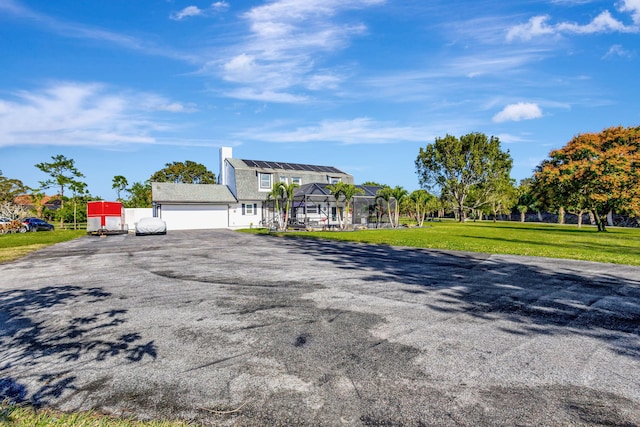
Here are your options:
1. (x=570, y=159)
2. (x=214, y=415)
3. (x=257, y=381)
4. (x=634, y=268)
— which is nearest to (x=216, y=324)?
(x=257, y=381)

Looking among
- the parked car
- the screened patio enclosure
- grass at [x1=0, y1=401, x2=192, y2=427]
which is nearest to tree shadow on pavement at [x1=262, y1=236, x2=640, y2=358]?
grass at [x1=0, y1=401, x2=192, y2=427]

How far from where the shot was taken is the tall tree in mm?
46062

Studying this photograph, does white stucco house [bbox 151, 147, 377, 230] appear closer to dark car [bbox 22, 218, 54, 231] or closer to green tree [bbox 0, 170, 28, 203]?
dark car [bbox 22, 218, 54, 231]

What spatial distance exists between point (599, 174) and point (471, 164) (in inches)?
799

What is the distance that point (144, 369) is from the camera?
3770mm

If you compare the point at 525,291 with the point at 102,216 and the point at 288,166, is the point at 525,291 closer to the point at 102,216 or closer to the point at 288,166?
the point at 102,216

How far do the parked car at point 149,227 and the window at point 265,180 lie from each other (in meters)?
13.0

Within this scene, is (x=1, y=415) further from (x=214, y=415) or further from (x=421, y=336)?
(x=421, y=336)

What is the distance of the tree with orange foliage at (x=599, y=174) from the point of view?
25.7m

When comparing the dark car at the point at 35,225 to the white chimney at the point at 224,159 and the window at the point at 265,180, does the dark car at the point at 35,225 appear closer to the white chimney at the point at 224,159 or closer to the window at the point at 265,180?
the white chimney at the point at 224,159

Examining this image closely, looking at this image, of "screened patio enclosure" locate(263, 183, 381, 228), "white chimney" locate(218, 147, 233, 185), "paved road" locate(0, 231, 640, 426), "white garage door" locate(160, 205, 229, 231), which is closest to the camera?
"paved road" locate(0, 231, 640, 426)

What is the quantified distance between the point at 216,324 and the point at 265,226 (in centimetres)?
2993

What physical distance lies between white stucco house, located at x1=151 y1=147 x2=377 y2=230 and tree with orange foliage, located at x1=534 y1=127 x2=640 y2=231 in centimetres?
1622

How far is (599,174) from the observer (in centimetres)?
2650
